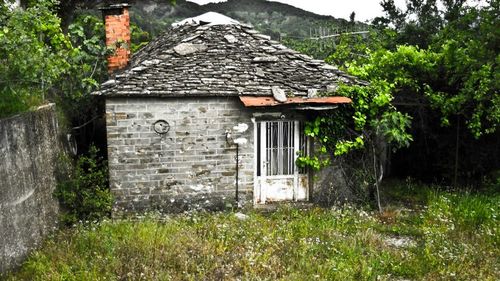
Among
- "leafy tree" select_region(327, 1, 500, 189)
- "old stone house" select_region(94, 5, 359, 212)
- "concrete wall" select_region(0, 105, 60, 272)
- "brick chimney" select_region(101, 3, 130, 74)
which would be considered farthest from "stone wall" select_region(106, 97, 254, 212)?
"leafy tree" select_region(327, 1, 500, 189)

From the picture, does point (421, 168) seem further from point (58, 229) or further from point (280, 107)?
point (58, 229)

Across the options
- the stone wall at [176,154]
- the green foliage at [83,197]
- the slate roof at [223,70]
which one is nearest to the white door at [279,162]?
the stone wall at [176,154]

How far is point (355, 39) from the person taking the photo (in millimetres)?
20484

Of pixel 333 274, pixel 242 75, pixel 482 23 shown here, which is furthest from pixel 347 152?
pixel 482 23

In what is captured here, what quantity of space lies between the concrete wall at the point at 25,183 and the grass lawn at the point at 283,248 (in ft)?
1.05

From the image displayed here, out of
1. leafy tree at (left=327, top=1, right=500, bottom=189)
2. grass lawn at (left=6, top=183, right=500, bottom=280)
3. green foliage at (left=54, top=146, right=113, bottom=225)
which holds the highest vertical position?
leafy tree at (left=327, top=1, right=500, bottom=189)

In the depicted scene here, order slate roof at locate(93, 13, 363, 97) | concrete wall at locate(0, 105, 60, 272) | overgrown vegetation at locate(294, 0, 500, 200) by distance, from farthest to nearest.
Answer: overgrown vegetation at locate(294, 0, 500, 200) → slate roof at locate(93, 13, 363, 97) → concrete wall at locate(0, 105, 60, 272)

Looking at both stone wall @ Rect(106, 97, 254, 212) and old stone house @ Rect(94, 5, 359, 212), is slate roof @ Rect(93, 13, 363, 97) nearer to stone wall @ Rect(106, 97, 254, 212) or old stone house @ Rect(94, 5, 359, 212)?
old stone house @ Rect(94, 5, 359, 212)

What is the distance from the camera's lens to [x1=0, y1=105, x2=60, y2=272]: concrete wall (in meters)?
6.57

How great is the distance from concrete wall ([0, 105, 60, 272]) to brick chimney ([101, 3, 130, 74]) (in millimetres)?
2894

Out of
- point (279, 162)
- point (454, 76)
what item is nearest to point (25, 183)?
point (279, 162)

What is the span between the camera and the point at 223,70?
1010 centimetres

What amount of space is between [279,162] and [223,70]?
8.15 ft

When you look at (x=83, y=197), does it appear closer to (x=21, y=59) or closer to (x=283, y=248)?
(x=21, y=59)
